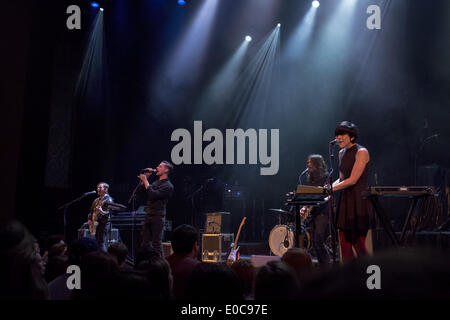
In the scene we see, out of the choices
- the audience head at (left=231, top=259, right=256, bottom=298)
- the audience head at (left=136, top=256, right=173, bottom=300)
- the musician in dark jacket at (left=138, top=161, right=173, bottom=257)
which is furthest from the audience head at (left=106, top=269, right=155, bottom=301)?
the musician in dark jacket at (left=138, top=161, right=173, bottom=257)

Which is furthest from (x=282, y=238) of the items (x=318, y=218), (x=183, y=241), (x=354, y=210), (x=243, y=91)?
(x=183, y=241)

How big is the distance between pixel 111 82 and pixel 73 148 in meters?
2.06

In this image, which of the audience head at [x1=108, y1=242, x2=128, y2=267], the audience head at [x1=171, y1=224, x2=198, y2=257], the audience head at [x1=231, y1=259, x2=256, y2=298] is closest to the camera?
the audience head at [x1=231, y1=259, x2=256, y2=298]

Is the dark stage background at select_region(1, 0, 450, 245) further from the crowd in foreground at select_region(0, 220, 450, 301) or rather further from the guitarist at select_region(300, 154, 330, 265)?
the crowd in foreground at select_region(0, 220, 450, 301)

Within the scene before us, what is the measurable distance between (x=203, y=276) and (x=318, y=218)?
4.81m

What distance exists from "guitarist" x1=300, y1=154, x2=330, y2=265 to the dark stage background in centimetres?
273

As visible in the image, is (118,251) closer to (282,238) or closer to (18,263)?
(18,263)

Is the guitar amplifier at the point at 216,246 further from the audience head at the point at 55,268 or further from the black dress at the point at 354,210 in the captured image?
the audience head at the point at 55,268

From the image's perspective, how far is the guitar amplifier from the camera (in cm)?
831

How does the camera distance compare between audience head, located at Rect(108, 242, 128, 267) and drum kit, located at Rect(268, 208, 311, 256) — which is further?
drum kit, located at Rect(268, 208, 311, 256)

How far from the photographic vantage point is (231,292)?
1676mm

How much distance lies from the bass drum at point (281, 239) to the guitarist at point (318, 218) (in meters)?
2.07
